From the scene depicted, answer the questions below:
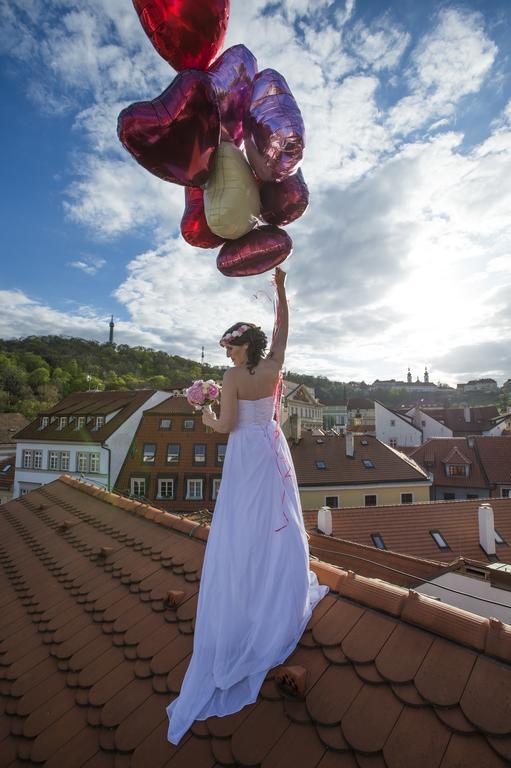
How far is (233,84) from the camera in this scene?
2357mm

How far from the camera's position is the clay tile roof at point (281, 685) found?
159 centimetres

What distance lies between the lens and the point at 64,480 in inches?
308

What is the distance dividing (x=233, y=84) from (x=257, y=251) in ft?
3.22

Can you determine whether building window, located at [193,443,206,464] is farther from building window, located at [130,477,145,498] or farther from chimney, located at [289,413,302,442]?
chimney, located at [289,413,302,442]

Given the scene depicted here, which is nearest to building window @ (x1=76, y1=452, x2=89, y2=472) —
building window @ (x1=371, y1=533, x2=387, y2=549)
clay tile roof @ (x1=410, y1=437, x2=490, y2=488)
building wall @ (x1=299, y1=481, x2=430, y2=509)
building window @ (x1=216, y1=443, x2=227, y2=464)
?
building window @ (x1=216, y1=443, x2=227, y2=464)

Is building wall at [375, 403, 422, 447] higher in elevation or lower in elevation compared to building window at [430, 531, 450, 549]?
higher

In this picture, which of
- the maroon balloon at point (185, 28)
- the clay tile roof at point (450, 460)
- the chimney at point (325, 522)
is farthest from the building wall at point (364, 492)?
the maroon balloon at point (185, 28)

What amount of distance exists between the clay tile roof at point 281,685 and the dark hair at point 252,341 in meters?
1.48

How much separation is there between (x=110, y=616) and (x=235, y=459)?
5.82ft

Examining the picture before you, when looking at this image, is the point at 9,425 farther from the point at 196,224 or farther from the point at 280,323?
the point at 280,323

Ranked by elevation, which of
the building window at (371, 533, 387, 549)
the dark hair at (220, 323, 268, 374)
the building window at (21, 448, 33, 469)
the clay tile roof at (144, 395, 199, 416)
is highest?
the clay tile roof at (144, 395, 199, 416)

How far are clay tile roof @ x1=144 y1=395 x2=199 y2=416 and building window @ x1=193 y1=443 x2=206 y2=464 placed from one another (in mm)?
2433

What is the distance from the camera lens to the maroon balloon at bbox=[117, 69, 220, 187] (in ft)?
6.74

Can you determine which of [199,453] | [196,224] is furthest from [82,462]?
[196,224]
